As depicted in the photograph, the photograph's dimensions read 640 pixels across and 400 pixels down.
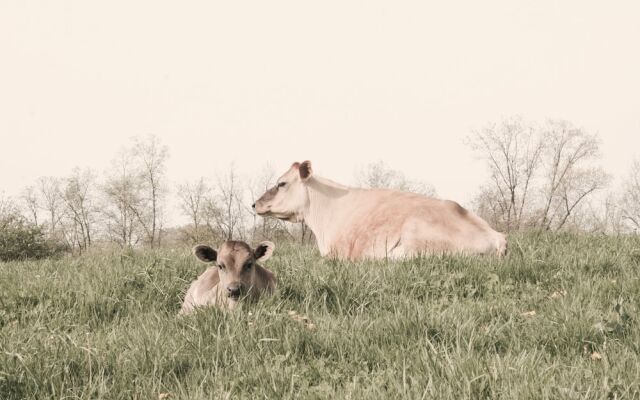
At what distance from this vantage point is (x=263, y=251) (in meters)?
6.64

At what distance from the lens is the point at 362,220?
9641 mm

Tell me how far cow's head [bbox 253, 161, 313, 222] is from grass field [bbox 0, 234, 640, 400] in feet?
16.6

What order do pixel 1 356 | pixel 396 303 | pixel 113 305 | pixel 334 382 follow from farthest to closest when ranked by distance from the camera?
pixel 113 305 → pixel 396 303 → pixel 1 356 → pixel 334 382

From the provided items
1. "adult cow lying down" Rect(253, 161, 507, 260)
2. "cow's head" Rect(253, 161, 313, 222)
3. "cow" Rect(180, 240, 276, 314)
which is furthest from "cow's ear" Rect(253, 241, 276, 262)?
"cow's head" Rect(253, 161, 313, 222)

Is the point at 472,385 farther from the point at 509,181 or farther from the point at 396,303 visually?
the point at 509,181

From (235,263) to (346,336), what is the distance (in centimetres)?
225

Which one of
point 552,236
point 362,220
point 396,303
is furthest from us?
point 552,236

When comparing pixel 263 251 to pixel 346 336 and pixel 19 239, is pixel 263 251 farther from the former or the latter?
pixel 19 239

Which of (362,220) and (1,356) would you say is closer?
(1,356)

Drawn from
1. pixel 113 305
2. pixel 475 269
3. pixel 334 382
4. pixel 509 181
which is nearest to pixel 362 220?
pixel 475 269

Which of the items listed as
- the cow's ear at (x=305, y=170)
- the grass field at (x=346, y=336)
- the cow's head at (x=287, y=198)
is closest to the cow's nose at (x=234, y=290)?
the grass field at (x=346, y=336)

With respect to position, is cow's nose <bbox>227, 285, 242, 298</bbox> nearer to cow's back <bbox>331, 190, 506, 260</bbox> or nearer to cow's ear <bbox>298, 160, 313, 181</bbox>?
cow's back <bbox>331, 190, 506, 260</bbox>

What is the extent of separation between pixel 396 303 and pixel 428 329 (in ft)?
3.41

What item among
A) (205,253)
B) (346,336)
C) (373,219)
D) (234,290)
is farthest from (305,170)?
(346,336)
